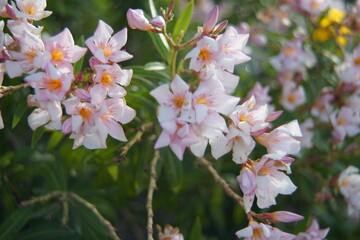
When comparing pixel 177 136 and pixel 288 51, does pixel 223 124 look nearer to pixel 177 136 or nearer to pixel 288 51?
pixel 177 136

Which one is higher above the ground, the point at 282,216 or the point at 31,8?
the point at 31,8

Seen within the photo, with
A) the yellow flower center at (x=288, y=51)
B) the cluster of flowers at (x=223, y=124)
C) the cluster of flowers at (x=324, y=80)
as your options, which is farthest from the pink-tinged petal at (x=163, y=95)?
the yellow flower center at (x=288, y=51)

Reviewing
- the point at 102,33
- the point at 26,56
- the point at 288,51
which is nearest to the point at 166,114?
the point at 102,33

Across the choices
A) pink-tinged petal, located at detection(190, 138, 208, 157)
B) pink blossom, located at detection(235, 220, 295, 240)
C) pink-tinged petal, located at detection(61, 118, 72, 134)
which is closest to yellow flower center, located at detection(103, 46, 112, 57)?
pink-tinged petal, located at detection(61, 118, 72, 134)

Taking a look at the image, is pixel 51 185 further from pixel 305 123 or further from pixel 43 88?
pixel 305 123

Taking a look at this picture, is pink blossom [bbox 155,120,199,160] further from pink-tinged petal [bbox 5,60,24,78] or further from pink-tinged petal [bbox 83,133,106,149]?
pink-tinged petal [bbox 5,60,24,78]

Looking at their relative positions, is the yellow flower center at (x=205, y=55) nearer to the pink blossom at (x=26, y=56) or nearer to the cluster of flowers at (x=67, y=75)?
the cluster of flowers at (x=67, y=75)
